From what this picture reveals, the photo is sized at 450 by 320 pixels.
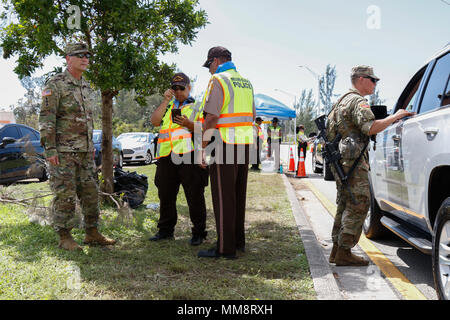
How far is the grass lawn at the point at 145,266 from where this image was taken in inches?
125

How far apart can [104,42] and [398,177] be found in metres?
4.11

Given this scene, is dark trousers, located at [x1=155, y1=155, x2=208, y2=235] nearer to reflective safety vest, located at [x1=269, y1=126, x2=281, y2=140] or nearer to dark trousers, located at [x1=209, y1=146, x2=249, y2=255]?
dark trousers, located at [x1=209, y1=146, x2=249, y2=255]

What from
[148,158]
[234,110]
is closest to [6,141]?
[234,110]

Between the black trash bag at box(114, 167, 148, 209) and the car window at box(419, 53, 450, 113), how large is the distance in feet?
15.1

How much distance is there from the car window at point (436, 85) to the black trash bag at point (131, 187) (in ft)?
15.1

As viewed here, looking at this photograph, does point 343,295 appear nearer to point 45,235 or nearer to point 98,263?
point 98,263

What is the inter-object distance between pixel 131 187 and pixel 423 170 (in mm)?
4969

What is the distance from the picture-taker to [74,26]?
524cm

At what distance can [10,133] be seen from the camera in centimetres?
1039

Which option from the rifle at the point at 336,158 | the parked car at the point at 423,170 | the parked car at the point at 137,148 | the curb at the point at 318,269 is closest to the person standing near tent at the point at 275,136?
the parked car at the point at 137,148

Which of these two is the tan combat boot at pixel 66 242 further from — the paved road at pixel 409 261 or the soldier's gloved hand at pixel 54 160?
the paved road at pixel 409 261

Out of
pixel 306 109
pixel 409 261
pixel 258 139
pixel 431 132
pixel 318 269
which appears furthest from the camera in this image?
pixel 306 109

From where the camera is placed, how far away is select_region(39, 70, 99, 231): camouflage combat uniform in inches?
167

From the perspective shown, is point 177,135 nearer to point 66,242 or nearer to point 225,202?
point 225,202
